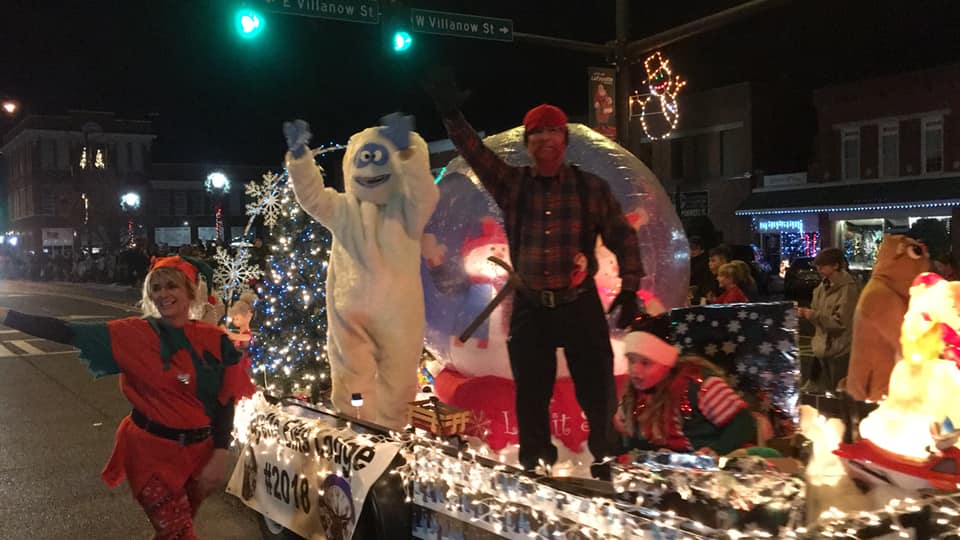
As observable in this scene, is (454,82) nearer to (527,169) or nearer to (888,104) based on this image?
(527,169)

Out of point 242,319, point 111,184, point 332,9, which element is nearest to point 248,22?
point 332,9

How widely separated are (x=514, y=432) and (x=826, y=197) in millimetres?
23682

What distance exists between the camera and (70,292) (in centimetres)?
3147

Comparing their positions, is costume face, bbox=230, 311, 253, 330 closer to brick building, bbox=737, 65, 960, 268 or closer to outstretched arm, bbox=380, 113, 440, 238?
outstretched arm, bbox=380, 113, 440, 238

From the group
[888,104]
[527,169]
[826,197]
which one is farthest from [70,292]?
[527,169]

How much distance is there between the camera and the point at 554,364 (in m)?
3.99

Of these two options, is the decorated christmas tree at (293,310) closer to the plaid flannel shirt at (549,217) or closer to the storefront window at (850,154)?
the plaid flannel shirt at (549,217)

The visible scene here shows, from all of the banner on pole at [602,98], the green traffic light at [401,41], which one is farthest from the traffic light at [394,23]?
the banner on pole at [602,98]

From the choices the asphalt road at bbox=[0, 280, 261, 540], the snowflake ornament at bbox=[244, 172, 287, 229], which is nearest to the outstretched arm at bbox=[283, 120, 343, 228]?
the asphalt road at bbox=[0, 280, 261, 540]

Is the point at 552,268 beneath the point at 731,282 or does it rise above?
above

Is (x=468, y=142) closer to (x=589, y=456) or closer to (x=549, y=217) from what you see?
(x=549, y=217)

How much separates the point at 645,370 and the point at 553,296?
1.86ft

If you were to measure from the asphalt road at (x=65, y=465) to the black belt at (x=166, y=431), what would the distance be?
1679 mm

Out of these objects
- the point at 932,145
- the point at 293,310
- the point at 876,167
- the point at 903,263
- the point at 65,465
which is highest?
the point at 932,145
